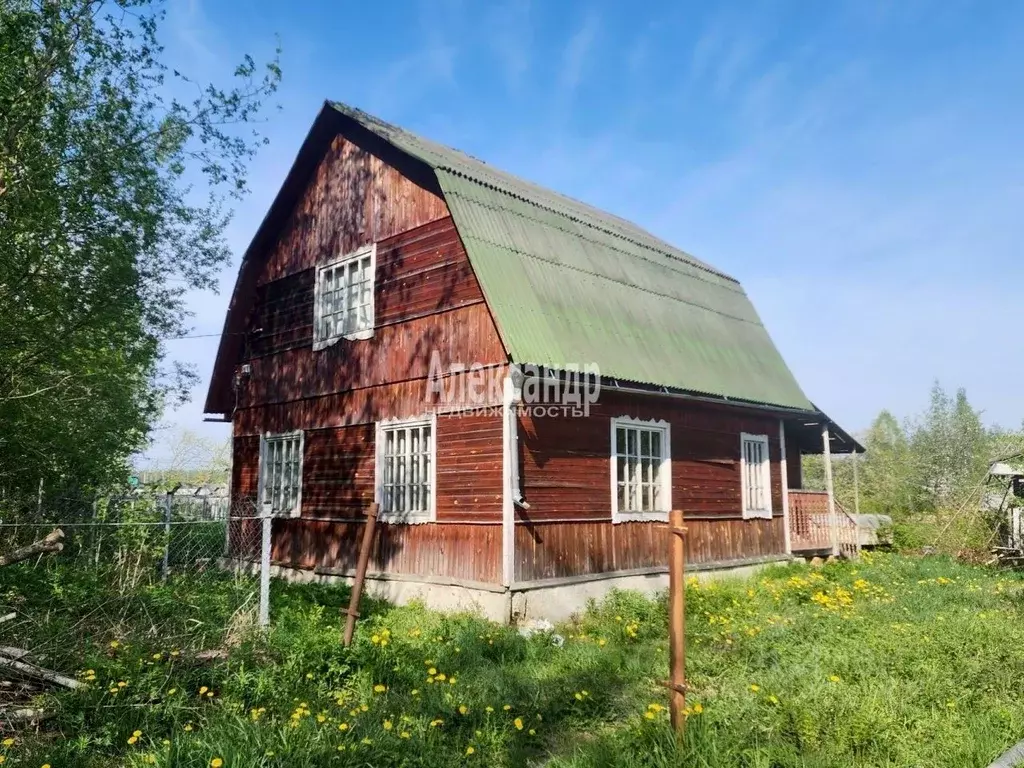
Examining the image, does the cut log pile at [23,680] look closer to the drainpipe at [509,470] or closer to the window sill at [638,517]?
the drainpipe at [509,470]

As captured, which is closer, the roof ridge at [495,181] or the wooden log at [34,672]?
the wooden log at [34,672]

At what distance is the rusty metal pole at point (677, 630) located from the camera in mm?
4555

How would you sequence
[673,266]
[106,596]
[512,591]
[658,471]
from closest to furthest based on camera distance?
1. [106,596]
2. [512,591]
3. [658,471]
4. [673,266]

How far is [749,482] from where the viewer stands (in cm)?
1369

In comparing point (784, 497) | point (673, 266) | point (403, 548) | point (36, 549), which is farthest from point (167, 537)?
point (784, 497)

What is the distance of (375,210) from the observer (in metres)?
11.8

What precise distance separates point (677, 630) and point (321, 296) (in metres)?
9.85

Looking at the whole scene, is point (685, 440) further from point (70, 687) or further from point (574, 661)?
point (70, 687)

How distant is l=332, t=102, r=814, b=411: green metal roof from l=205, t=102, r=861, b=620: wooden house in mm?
52

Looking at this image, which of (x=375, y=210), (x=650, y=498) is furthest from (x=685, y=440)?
(x=375, y=210)

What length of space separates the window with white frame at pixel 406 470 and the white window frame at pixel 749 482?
21.3 ft

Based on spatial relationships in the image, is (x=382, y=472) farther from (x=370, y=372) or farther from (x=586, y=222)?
(x=586, y=222)

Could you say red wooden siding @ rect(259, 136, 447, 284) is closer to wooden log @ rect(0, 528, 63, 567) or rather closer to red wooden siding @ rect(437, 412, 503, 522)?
red wooden siding @ rect(437, 412, 503, 522)

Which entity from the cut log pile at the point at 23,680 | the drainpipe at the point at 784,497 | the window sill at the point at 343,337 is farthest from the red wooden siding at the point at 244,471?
the drainpipe at the point at 784,497
